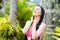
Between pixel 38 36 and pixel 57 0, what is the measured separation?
4760 millimetres

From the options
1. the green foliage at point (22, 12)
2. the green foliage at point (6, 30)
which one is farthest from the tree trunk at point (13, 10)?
the green foliage at point (22, 12)

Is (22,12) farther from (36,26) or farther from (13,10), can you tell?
(36,26)

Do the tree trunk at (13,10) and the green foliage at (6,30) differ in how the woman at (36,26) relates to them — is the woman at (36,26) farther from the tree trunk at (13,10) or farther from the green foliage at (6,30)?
the tree trunk at (13,10)

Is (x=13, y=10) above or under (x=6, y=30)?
above

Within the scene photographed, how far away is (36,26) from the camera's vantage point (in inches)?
143

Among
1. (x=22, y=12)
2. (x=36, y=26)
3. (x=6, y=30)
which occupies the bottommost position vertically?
(x=22, y=12)

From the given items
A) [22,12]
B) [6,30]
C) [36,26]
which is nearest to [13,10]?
[6,30]

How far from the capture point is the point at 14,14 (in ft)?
14.5

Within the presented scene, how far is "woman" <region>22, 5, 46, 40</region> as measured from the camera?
3.60 metres

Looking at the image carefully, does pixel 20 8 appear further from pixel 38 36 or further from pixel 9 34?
pixel 38 36

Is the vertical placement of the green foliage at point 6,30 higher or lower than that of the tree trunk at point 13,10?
lower

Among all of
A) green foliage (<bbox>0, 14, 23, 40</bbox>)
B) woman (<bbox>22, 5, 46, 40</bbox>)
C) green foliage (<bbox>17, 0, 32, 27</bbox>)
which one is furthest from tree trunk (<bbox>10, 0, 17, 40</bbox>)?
green foliage (<bbox>17, 0, 32, 27</bbox>)

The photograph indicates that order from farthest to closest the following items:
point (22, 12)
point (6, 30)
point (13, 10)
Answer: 1. point (22, 12)
2. point (13, 10)
3. point (6, 30)

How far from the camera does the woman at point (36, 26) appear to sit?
3.60 metres
